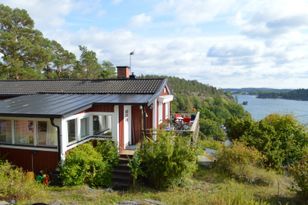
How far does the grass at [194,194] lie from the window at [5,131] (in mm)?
3330

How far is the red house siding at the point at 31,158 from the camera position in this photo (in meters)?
11.3

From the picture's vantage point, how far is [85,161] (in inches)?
434

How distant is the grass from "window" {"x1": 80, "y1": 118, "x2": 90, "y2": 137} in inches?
110

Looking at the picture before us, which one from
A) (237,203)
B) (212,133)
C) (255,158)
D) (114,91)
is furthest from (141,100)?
(212,133)

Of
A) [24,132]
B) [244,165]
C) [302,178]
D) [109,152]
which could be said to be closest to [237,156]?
[244,165]

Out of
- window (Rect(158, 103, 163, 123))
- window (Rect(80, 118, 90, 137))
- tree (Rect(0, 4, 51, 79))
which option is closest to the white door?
window (Rect(80, 118, 90, 137))

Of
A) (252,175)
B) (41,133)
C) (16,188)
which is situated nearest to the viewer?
(16,188)

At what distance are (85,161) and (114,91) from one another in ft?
21.8

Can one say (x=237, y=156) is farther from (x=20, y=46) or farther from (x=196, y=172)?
(x=20, y=46)

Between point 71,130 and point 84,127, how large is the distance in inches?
40.7

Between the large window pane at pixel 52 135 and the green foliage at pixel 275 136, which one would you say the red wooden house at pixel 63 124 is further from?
the green foliage at pixel 275 136

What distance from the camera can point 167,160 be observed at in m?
11.2

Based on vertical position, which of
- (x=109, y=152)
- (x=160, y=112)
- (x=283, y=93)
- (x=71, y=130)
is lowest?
(x=109, y=152)

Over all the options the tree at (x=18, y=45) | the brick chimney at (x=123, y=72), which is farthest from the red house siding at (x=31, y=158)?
the tree at (x=18, y=45)
